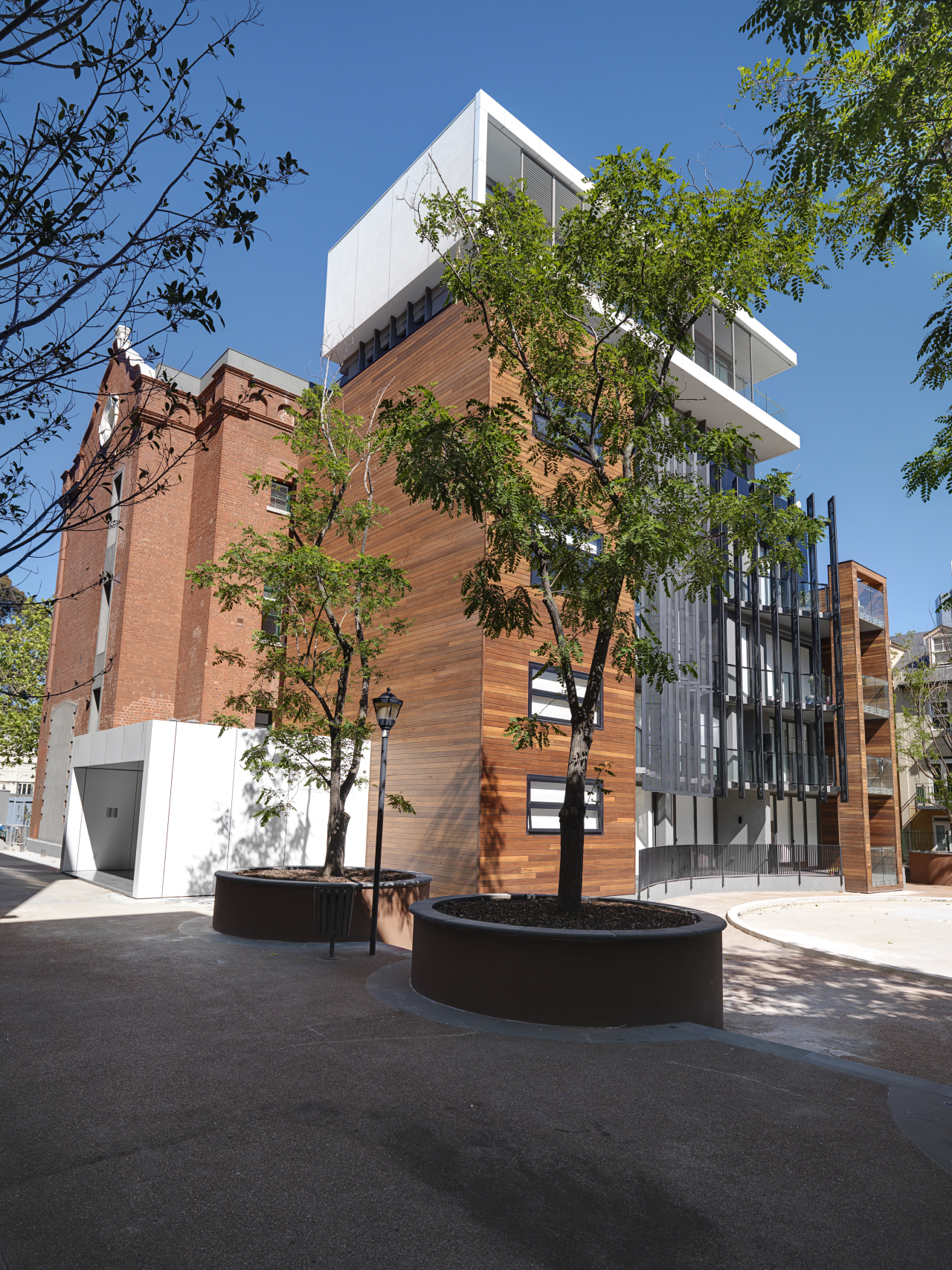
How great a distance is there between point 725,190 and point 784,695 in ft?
74.1

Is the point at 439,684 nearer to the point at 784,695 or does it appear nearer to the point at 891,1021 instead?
the point at 891,1021

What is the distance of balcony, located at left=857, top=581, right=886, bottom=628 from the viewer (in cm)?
2964

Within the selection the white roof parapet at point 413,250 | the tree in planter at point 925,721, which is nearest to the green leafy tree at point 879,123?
the white roof parapet at point 413,250

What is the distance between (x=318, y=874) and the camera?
41.5 ft

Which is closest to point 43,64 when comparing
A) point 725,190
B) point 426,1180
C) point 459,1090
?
point 426,1180

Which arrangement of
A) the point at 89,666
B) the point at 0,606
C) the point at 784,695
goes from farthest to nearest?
the point at 784,695 < the point at 89,666 < the point at 0,606

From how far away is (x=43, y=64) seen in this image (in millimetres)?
3625

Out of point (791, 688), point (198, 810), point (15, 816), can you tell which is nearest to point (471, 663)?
point (198, 810)

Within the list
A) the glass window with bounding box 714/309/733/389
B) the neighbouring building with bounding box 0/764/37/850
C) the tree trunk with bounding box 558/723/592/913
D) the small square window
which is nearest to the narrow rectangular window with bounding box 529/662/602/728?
the tree trunk with bounding box 558/723/592/913

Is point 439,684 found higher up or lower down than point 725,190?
lower down

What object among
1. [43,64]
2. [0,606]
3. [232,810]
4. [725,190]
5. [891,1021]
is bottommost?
[891,1021]

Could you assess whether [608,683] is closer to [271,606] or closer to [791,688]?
[271,606]

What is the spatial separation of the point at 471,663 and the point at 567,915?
313 inches

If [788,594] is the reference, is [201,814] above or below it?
below
